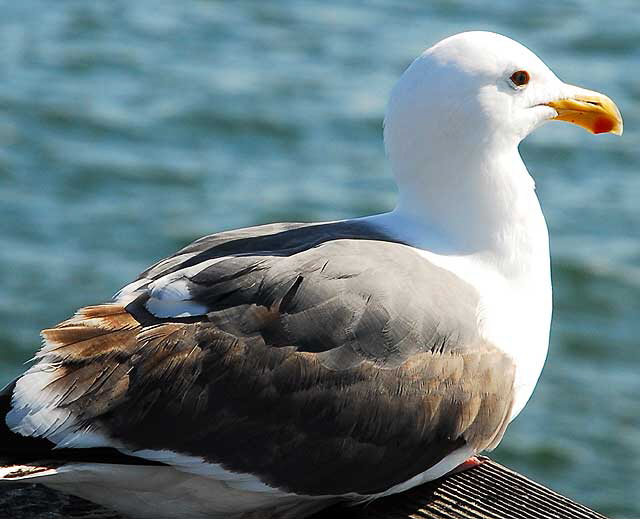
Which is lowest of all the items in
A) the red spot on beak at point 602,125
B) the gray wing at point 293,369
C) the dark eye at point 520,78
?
the gray wing at point 293,369

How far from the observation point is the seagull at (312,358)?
3516 millimetres

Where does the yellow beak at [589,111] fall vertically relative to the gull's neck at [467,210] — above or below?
above

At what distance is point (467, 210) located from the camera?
163 inches

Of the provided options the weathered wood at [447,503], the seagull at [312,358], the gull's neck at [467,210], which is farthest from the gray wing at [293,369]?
the gull's neck at [467,210]

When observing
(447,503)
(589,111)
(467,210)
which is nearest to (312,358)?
(447,503)

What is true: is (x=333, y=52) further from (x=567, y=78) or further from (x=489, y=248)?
(x=489, y=248)

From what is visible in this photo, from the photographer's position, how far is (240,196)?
9047 mm

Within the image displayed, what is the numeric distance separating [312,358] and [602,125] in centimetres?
148

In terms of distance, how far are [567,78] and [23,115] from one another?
4.31 metres

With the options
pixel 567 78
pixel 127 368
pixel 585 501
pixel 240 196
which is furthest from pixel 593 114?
pixel 567 78

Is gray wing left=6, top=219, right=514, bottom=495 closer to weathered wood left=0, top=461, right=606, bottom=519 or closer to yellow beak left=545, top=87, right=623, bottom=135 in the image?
weathered wood left=0, top=461, right=606, bottom=519

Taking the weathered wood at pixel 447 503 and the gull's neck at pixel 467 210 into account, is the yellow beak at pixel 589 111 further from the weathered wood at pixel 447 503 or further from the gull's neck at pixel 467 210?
the weathered wood at pixel 447 503

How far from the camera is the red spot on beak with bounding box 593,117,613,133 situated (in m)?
4.46

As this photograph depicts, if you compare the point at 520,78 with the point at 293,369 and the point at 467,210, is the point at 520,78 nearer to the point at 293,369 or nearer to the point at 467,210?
the point at 467,210
